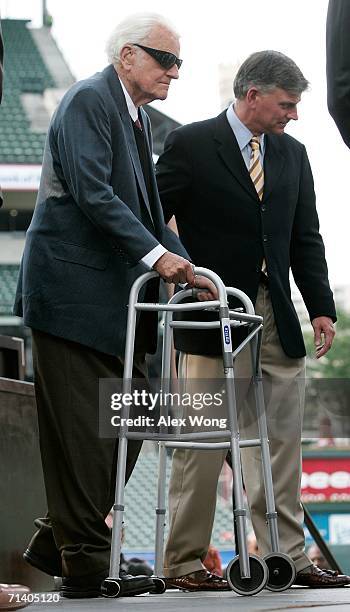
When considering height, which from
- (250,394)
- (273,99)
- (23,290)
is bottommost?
(250,394)

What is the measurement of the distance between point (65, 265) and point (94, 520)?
85 cm

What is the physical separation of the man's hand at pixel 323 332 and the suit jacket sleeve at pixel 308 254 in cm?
6

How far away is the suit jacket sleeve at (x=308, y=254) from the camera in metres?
5.34

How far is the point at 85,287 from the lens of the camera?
13.8 feet

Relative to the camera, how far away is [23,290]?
4258 millimetres

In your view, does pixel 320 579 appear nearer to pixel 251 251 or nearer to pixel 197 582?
pixel 197 582

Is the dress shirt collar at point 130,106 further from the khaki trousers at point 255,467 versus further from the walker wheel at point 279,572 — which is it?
the walker wheel at point 279,572

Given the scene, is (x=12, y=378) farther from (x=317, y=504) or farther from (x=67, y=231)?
(x=317, y=504)

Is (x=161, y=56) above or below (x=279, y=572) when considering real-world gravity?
above

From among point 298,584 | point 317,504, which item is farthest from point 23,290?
point 317,504

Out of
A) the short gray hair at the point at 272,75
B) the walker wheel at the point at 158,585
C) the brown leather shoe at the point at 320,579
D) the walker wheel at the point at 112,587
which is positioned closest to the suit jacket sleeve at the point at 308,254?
the short gray hair at the point at 272,75

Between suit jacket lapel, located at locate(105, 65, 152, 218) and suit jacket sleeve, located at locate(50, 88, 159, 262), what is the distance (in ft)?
0.35

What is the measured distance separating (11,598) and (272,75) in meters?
2.63

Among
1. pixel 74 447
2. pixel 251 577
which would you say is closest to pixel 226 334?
pixel 74 447
